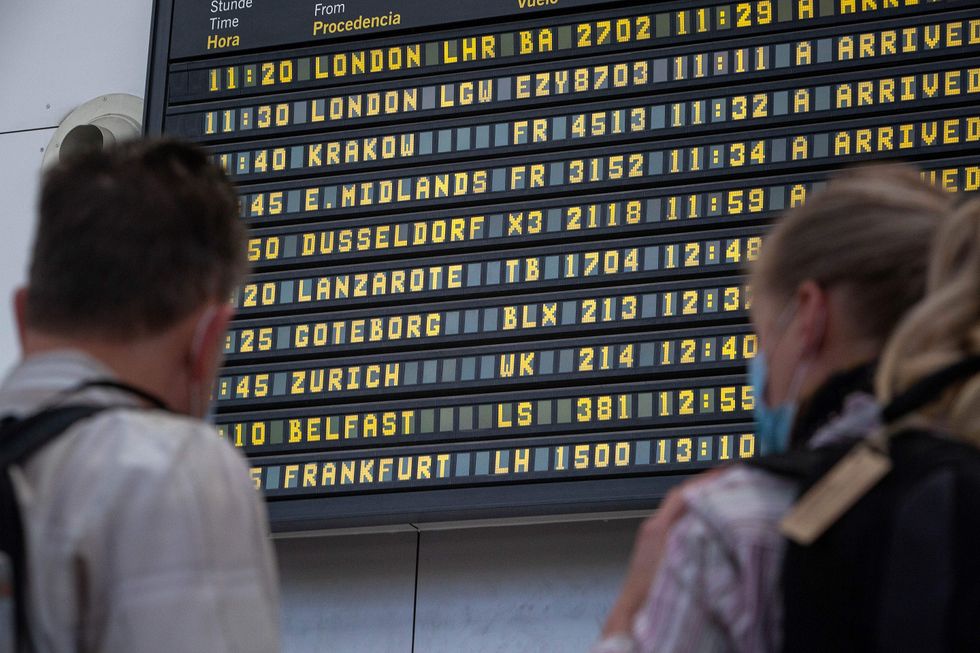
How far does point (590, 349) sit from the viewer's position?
13.0 ft

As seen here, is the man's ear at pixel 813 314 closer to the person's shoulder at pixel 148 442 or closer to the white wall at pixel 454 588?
the person's shoulder at pixel 148 442

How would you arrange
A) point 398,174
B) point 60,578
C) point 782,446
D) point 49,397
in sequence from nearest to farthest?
point 60,578, point 49,397, point 782,446, point 398,174

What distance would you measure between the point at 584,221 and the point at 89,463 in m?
2.87

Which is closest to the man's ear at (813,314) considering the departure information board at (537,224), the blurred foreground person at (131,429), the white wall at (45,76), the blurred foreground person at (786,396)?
the blurred foreground person at (786,396)

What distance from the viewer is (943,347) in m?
1.33

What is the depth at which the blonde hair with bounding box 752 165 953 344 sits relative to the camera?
144cm

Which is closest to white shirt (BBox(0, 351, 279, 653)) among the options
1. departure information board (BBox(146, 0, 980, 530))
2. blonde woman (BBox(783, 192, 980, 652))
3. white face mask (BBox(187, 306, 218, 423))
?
white face mask (BBox(187, 306, 218, 423))

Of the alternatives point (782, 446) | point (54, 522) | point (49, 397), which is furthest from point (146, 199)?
point (782, 446)

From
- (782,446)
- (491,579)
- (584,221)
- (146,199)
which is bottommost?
(491,579)

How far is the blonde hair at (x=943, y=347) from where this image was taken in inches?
51.6

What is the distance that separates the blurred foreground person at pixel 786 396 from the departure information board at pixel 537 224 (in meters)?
2.31

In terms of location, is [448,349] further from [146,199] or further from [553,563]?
[146,199]

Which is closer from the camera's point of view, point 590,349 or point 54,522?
point 54,522

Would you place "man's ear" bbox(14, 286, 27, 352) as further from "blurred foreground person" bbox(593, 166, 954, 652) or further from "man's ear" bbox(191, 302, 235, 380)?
"blurred foreground person" bbox(593, 166, 954, 652)
